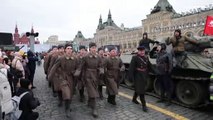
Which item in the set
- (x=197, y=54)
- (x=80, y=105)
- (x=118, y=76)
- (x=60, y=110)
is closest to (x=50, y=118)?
(x=60, y=110)

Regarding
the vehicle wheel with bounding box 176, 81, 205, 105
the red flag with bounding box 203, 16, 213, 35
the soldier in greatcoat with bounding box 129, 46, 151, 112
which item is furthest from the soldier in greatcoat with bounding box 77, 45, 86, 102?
the red flag with bounding box 203, 16, 213, 35

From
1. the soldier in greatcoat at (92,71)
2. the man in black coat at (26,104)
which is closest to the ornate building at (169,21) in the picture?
the soldier in greatcoat at (92,71)

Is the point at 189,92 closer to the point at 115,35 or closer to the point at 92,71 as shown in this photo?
the point at 92,71

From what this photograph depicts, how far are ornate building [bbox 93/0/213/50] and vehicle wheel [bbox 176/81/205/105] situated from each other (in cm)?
5317

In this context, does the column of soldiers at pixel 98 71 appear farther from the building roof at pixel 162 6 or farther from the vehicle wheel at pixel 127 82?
the building roof at pixel 162 6

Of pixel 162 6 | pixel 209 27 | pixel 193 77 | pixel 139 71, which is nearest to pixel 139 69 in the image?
pixel 139 71

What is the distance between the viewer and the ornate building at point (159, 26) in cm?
7331

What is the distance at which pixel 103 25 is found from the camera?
478 ft

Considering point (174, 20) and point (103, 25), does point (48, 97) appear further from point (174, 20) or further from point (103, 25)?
point (103, 25)

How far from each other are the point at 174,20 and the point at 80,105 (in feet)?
272

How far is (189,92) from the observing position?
7.91 metres

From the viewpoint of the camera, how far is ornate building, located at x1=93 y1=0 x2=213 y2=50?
241ft

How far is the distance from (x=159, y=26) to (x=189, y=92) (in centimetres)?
8960

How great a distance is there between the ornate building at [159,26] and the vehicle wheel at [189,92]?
5317cm
